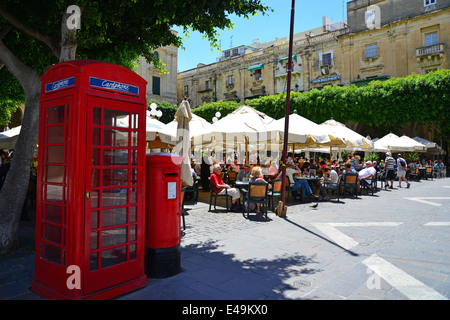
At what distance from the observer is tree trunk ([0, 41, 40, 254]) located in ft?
15.7

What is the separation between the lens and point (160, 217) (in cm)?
385

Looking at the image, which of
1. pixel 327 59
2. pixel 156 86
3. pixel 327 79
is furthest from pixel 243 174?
pixel 156 86

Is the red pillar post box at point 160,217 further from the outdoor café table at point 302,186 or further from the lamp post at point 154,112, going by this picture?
the lamp post at point 154,112

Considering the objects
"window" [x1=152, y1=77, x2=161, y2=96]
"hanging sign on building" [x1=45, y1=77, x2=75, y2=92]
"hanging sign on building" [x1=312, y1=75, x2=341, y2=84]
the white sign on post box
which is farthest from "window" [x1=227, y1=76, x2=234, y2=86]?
"hanging sign on building" [x1=45, y1=77, x2=75, y2=92]

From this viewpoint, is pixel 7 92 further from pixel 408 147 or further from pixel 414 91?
pixel 414 91

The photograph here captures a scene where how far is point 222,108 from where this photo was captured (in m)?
34.8

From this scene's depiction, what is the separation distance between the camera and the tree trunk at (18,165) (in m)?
4.79

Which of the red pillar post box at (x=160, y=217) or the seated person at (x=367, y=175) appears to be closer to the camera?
the red pillar post box at (x=160, y=217)

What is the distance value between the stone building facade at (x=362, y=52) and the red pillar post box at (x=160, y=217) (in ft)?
99.6

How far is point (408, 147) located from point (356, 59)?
614 inches

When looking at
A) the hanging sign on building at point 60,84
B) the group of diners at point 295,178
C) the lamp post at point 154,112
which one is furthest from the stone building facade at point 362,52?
the hanging sign on building at point 60,84

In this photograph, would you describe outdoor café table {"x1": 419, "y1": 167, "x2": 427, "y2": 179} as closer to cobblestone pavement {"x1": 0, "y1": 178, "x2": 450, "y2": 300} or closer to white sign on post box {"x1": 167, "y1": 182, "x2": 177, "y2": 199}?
cobblestone pavement {"x1": 0, "y1": 178, "x2": 450, "y2": 300}

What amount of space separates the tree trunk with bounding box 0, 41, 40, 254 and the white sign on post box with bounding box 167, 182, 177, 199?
8.72ft
